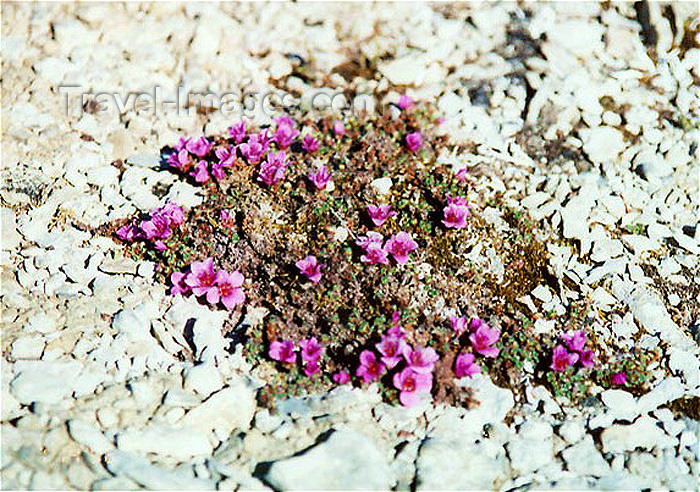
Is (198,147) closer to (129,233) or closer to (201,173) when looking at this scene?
(201,173)

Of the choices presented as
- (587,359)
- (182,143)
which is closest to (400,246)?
(587,359)

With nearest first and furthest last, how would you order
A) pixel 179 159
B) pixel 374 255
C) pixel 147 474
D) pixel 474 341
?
pixel 147 474, pixel 474 341, pixel 374 255, pixel 179 159

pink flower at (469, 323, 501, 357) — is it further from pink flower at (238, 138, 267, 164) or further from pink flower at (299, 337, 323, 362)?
pink flower at (238, 138, 267, 164)

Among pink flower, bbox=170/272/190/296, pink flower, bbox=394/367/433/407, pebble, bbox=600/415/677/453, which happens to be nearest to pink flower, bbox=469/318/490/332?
pink flower, bbox=394/367/433/407

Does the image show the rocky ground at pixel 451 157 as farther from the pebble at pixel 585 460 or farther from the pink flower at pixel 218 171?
the pink flower at pixel 218 171

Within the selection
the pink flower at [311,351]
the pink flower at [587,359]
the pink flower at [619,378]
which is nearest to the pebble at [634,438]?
the pink flower at [619,378]

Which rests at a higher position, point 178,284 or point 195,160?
point 195,160
